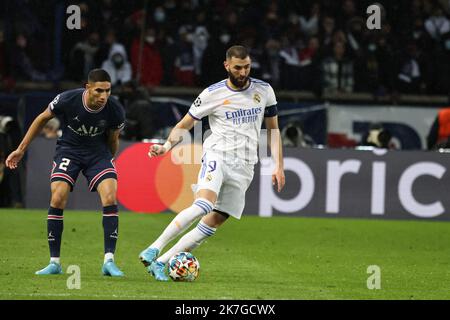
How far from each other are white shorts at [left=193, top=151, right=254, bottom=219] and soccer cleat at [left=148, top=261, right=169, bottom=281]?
2.43 feet

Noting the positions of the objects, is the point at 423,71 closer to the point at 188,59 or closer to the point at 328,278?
the point at 188,59

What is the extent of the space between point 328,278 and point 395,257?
2652 millimetres

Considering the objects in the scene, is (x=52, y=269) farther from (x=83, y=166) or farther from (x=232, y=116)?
(x=232, y=116)

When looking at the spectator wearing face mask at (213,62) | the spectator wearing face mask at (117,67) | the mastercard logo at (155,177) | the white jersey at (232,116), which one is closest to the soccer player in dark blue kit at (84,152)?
the white jersey at (232,116)

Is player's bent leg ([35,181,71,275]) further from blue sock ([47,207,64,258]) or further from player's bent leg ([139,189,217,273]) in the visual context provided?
player's bent leg ([139,189,217,273])

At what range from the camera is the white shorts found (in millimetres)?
10201

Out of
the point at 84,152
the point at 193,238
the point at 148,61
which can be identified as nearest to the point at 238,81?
the point at 193,238

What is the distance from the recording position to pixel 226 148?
1033 cm

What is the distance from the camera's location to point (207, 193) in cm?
1005

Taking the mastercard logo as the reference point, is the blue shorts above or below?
above

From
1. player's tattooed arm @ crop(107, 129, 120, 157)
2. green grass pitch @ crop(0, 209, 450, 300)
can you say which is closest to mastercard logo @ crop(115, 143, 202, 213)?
green grass pitch @ crop(0, 209, 450, 300)

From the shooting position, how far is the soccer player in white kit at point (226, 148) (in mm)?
10109

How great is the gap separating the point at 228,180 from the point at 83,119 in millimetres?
1491
